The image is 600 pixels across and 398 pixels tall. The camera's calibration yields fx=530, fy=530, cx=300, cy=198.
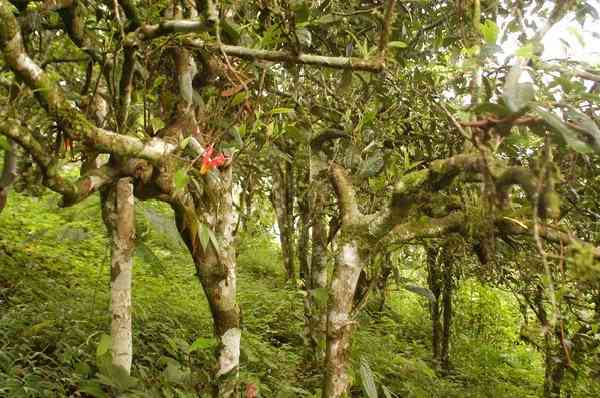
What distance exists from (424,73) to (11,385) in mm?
2942

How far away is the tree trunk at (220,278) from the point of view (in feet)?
8.29

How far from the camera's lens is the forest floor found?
308cm

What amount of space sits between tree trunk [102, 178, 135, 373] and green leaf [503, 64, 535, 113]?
6.55ft

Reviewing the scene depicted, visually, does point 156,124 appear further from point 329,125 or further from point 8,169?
point 329,125

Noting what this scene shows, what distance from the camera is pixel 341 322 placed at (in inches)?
94.0

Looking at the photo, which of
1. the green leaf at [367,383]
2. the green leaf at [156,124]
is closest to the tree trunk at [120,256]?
the green leaf at [156,124]

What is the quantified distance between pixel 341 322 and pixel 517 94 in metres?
1.47

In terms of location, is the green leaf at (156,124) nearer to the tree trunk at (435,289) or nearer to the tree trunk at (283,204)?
the tree trunk at (435,289)

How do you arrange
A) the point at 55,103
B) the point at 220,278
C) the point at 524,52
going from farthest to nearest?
the point at 220,278 → the point at 55,103 → the point at 524,52

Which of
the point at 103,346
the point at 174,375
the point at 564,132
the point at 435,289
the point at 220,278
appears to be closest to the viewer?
the point at 564,132

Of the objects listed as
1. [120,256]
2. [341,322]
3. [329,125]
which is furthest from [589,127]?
[329,125]

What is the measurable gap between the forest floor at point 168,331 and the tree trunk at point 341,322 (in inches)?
9.3

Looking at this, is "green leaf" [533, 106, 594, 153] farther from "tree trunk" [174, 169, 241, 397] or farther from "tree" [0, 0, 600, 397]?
"tree trunk" [174, 169, 241, 397]

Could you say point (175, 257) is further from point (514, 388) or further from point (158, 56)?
point (158, 56)
